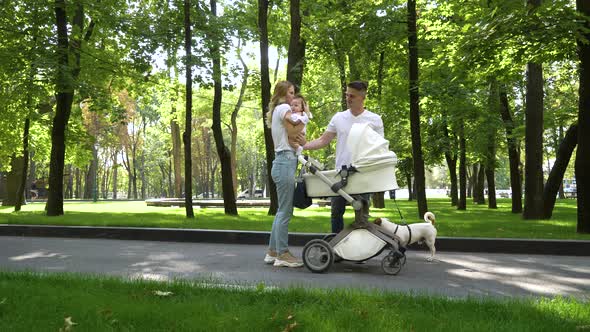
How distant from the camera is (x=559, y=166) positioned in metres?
14.0

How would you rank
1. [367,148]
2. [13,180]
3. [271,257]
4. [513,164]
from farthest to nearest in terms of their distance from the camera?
[13,180], [513,164], [271,257], [367,148]

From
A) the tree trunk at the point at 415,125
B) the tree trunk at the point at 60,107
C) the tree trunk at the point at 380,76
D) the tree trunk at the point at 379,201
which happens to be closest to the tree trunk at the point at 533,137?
the tree trunk at the point at 415,125

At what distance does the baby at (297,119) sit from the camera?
237 inches

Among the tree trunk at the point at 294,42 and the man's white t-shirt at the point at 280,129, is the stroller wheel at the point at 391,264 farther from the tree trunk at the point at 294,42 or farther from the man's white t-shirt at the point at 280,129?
the tree trunk at the point at 294,42

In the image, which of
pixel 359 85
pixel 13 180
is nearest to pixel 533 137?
pixel 359 85

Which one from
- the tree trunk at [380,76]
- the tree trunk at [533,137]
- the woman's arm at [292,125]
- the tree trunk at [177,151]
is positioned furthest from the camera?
the tree trunk at [177,151]

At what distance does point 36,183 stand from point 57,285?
189 ft

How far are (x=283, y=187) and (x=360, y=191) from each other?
0.94 meters

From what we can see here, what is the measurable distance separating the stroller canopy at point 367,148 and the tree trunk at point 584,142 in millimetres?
5696

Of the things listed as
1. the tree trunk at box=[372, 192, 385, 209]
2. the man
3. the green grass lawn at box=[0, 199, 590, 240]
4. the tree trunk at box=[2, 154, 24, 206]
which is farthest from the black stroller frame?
the tree trunk at box=[2, 154, 24, 206]

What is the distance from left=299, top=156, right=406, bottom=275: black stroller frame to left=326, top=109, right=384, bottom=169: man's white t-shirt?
360 mm

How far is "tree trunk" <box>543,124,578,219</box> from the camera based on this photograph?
→ 13.6m

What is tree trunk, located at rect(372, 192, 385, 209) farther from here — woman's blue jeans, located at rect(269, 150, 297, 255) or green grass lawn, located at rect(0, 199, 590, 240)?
woman's blue jeans, located at rect(269, 150, 297, 255)

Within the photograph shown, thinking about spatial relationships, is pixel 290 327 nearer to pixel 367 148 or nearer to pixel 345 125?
pixel 367 148
